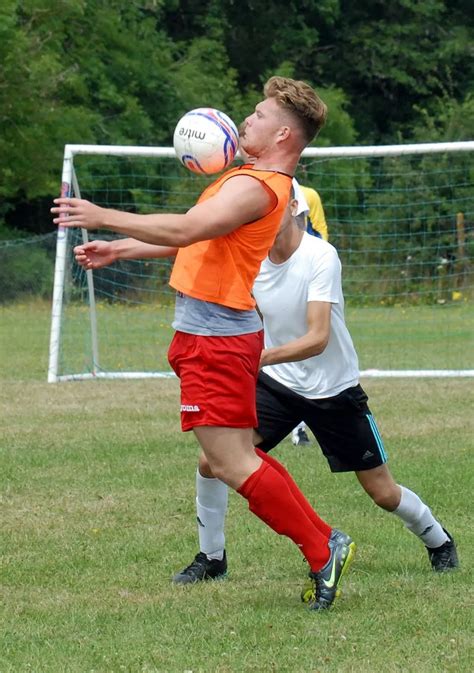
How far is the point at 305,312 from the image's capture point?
228 inches

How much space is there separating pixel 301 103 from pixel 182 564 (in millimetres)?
2186

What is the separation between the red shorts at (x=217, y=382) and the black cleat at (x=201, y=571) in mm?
871

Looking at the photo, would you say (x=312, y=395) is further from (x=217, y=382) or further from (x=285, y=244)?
(x=217, y=382)

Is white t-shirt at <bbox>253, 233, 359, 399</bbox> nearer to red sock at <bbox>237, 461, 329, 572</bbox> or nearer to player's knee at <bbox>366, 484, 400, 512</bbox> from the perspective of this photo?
player's knee at <bbox>366, 484, 400, 512</bbox>

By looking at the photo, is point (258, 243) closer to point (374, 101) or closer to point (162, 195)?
point (162, 195)

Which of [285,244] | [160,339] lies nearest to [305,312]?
[285,244]

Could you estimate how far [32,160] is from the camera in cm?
2734

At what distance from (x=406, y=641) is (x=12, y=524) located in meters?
2.70

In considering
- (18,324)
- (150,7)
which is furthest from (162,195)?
(150,7)

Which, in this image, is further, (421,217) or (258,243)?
(421,217)

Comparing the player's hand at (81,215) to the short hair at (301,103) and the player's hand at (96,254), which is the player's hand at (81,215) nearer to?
the player's hand at (96,254)

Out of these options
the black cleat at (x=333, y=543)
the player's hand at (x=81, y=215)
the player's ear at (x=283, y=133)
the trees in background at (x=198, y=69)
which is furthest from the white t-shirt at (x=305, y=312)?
the trees in background at (x=198, y=69)

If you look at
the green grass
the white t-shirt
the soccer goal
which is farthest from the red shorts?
the green grass

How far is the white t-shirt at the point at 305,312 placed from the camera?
224 inches
